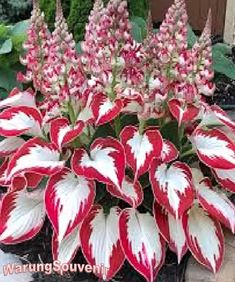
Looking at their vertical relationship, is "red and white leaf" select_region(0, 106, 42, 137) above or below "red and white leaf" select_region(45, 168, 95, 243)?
above

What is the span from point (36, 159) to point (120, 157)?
0.26 meters

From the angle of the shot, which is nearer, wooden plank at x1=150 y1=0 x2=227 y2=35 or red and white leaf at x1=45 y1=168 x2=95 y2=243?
red and white leaf at x1=45 y1=168 x2=95 y2=243

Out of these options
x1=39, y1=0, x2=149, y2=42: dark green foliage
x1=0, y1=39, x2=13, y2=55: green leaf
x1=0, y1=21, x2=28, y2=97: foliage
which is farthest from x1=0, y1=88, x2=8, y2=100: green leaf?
x1=39, y1=0, x2=149, y2=42: dark green foliage

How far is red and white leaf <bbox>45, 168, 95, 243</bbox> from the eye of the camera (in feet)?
6.02

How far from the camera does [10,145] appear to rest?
2.20 meters

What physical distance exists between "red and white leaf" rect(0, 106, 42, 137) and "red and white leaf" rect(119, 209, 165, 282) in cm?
42

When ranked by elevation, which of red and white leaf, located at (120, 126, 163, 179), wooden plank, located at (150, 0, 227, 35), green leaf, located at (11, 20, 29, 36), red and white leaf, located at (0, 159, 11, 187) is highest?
red and white leaf, located at (120, 126, 163, 179)

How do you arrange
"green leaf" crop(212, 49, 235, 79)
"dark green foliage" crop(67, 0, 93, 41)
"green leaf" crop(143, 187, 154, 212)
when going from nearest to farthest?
"green leaf" crop(143, 187, 154, 212), "green leaf" crop(212, 49, 235, 79), "dark green foliage" crop(67, 0, 93, 41)

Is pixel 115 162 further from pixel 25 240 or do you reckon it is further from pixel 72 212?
A: pixel 25 240

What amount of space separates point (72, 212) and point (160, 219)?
291 mm

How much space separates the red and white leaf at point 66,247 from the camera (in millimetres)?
1951

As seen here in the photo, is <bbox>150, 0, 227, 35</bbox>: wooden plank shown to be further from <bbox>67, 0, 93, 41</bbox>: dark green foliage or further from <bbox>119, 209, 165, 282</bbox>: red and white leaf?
<bbox>119, 209, 165, 282</bbox>: red and white leaf

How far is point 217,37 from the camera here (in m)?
4.48

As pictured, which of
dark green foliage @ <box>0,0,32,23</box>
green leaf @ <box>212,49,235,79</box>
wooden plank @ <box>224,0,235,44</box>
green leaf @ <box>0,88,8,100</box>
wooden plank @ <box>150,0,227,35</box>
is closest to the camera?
green leaf @ <box>0,88,8,100</box>
